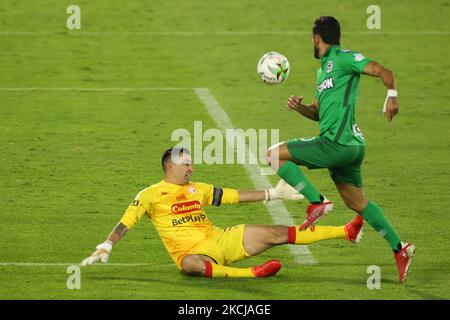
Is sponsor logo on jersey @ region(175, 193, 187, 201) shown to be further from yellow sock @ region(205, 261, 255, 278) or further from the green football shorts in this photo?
the green football shorts

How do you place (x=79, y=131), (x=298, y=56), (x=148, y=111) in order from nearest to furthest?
(x=79, y=131) → (x=148, y=111) → (x=298, y=56)

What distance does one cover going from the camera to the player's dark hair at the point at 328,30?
11.3 metres

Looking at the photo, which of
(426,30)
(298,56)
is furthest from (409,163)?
(426,30)

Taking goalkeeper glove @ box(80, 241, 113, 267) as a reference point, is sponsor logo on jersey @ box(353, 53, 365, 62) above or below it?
above

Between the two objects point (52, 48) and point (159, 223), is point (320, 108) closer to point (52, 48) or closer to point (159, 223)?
point (159, 223)

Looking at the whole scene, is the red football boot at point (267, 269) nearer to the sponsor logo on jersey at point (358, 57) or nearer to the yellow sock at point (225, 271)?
the yellow sock at point (225, 271)

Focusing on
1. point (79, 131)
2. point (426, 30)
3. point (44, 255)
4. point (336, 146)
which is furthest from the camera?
point (426, 30)

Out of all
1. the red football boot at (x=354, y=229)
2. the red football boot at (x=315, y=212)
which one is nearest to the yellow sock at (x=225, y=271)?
the red football boot at (x=315, y=212)

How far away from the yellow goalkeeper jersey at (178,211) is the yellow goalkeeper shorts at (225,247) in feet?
0.18

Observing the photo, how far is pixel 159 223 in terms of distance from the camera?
1128 centimetres

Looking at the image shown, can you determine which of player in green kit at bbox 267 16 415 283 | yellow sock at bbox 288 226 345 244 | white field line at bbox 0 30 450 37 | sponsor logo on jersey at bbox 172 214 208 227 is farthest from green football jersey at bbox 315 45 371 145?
white field line at bbox 0 30 450 37

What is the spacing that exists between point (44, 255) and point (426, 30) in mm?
16011

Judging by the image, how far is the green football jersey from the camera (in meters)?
11.1

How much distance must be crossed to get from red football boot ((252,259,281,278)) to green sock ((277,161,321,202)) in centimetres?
64
